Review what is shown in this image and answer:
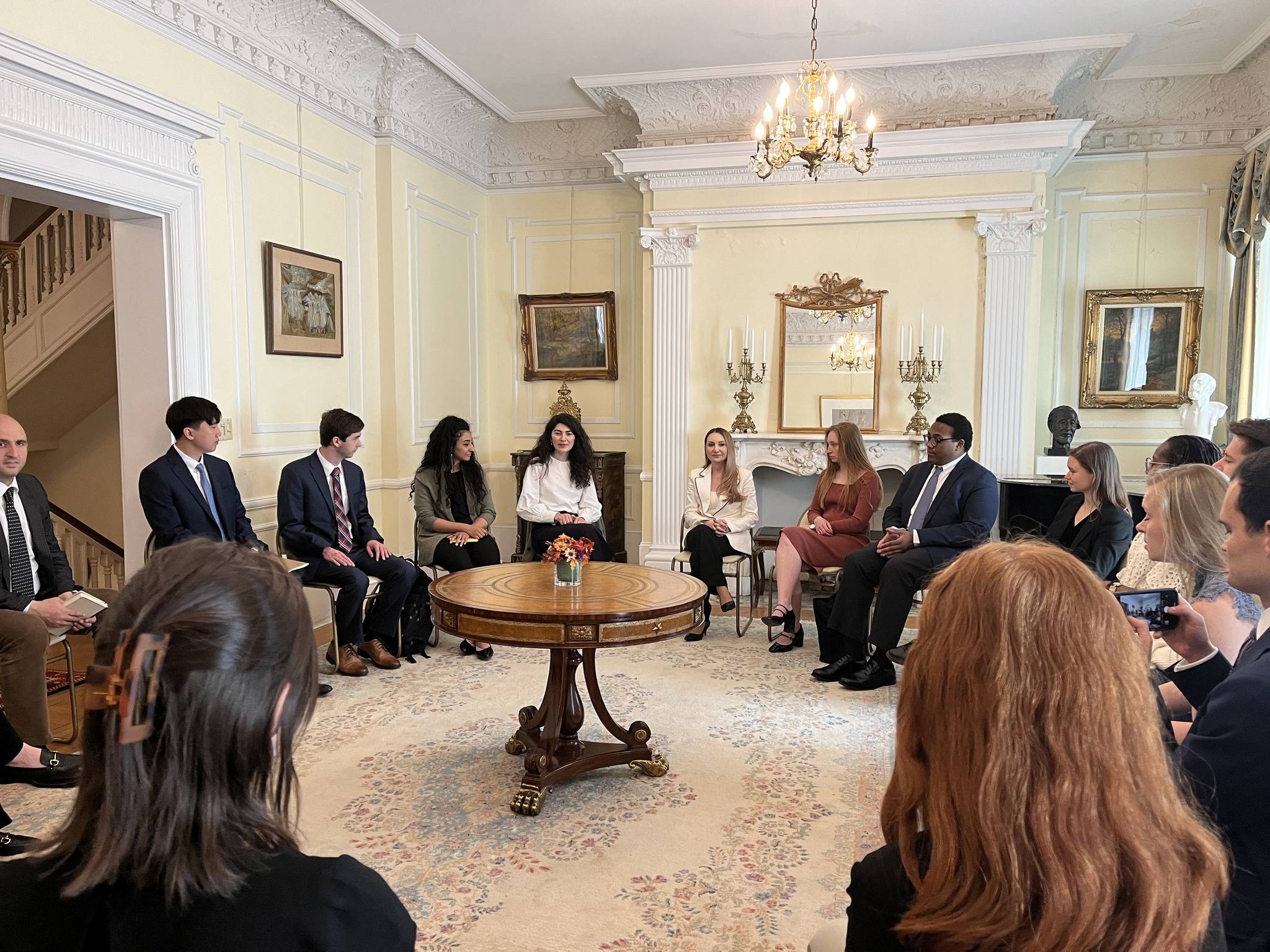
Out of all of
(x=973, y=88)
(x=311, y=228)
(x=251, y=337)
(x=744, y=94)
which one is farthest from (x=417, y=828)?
(x=973, y=88)

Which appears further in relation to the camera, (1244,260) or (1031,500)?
(1244,260)

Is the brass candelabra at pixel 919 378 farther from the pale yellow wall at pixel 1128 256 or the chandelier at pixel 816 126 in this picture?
the chandelier at pixel 816 126

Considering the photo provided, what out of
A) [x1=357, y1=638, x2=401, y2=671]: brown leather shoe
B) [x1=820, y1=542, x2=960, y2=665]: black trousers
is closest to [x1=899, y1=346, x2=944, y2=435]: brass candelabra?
[x1=820, y1=542, x2=960, y2=665]: black trousers

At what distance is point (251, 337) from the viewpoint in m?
5.02

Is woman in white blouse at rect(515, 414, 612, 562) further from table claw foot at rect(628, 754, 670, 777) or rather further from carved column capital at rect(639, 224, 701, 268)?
table claw foot at rect(628, 754, 670, 777)

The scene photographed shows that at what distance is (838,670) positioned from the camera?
473 cm

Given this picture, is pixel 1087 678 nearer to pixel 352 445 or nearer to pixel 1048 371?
pixel 352 445

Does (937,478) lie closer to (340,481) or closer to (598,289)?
Answer: (340,481)

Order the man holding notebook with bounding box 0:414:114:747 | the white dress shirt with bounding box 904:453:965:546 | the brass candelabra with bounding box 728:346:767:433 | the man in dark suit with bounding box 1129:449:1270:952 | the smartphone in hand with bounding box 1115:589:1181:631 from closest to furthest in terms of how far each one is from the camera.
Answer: the man in dark suit with bounding box 1129:449:1270:952 → the smartphone in hand with bounding box 1115:589:1181:631 → the man holding notebook with bounding box 0:414:114:747 → the white dress shirt with bounding box 904:453:965:546 → the brass candelabra with bounding box 728:346:767:433

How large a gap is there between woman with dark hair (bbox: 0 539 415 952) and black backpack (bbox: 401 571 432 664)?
14.0 feet

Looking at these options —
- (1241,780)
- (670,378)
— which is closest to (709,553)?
(670,378)

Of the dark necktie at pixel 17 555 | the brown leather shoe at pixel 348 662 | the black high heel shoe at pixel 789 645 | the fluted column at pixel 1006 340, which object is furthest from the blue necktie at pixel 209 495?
the fluted column at pixel 1006 340

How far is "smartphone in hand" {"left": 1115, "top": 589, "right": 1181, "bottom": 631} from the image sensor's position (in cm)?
213

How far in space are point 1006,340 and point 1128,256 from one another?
4.23 ft
